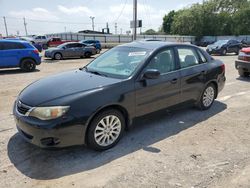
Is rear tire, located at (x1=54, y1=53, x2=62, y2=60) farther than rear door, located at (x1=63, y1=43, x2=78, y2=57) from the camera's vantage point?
No

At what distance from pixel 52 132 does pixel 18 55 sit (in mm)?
10219

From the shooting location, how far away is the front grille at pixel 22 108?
3696 mm

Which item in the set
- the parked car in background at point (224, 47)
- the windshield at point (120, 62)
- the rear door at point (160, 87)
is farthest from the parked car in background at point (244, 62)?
the parked car in background at point (224, 47)

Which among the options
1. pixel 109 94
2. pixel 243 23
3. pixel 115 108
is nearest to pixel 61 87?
pixel 109 94

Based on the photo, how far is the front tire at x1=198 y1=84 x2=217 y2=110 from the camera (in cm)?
580

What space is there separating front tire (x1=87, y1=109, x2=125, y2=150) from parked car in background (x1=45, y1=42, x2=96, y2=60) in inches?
678

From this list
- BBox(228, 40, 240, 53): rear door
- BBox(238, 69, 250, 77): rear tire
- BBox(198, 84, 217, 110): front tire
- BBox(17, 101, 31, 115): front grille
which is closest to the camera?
BBox(17, 101, 31, 115): front grille

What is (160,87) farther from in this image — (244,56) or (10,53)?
(10,53)

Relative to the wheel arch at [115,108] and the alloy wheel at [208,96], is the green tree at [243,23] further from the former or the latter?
the wheel arch at [115,108]

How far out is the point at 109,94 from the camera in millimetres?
3891

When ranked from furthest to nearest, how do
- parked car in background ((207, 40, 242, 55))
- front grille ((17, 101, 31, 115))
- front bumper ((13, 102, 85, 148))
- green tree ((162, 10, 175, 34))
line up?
1. green tree ((162, 10, 175, 34))
2. parked car in background ((207, 40, 242, 55))
3. front grille ((17, 101, 31, 115))
4. front bumper ((13, 102, 85, 148))

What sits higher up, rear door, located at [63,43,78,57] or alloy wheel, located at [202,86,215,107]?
alloy wheel, located at [202,86,215,107]

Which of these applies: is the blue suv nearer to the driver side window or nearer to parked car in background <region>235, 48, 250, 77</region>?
parked car in background <region>235, 48, 250, 77</region>

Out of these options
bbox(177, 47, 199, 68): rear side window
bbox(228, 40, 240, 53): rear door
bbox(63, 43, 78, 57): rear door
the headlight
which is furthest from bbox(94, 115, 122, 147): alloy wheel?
bbox(228, 40, 240, 53): rear door
